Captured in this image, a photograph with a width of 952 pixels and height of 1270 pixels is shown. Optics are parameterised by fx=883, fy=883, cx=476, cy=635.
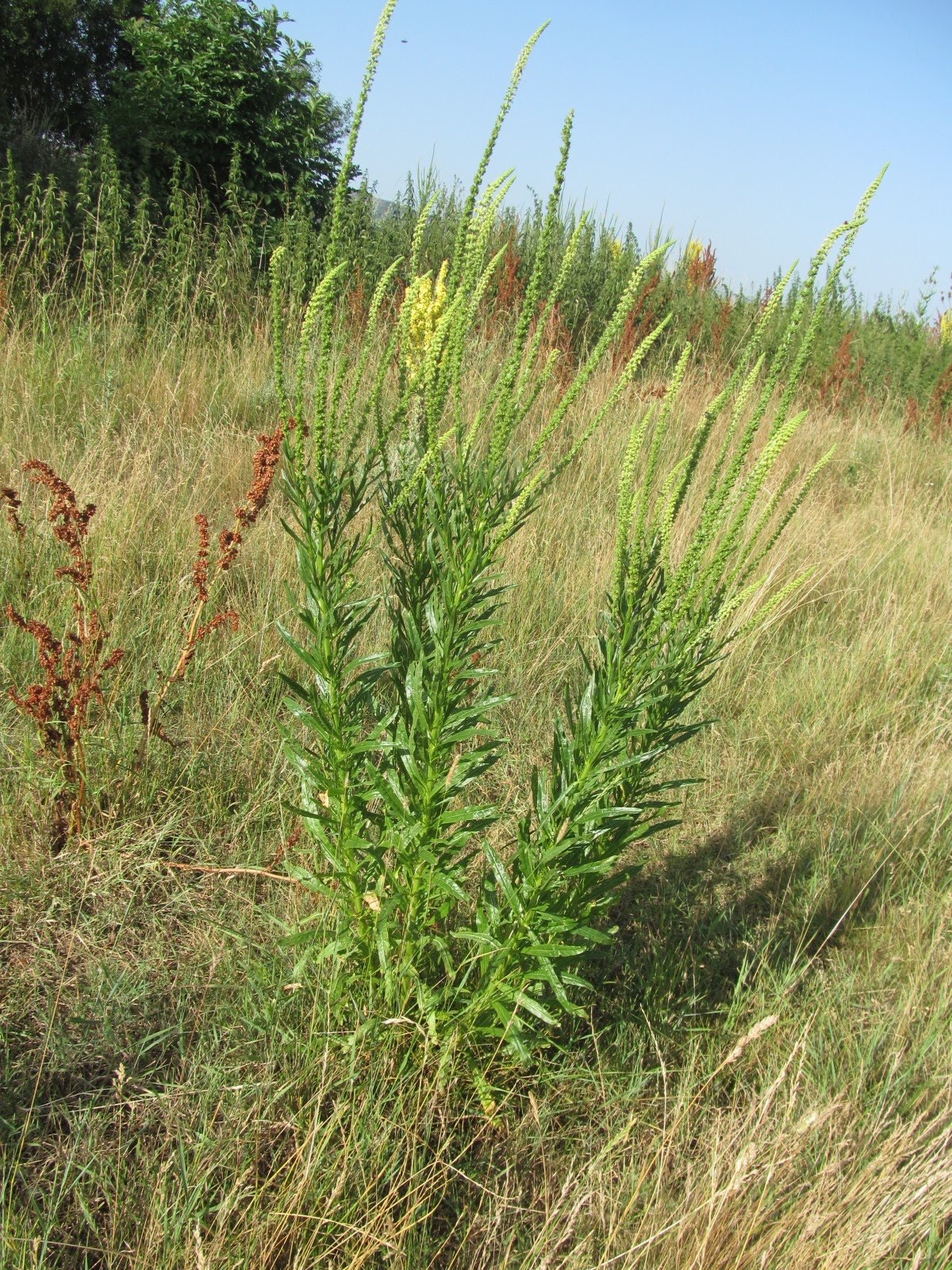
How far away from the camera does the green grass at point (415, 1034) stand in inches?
53.9

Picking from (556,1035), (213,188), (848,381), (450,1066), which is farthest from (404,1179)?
(848,381)

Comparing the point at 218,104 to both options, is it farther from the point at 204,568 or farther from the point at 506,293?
the point at 204,568

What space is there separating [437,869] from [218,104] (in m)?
6.57

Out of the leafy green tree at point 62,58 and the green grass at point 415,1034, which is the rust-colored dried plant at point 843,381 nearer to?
the green grass at point 415,1034

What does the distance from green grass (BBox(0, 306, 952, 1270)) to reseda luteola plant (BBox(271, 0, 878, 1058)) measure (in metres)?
0.17

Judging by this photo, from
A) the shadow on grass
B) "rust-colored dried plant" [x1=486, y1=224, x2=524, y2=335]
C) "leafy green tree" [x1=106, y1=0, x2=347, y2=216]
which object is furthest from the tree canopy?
the shadow on grass

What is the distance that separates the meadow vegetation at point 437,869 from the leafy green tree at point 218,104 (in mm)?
3908

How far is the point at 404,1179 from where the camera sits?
4.65ft

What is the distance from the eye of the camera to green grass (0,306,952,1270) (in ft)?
4.50

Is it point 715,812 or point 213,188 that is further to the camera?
point 213,188

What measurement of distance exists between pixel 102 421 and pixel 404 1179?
10.2 feet

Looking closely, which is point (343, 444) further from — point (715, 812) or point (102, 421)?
point (715, 812)

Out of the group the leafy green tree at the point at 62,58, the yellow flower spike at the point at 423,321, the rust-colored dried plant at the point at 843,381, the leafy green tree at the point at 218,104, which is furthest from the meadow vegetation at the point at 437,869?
the leafy green tree at the point at 62,58

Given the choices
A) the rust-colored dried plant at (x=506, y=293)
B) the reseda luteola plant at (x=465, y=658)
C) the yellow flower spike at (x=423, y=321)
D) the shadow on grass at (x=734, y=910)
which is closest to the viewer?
the reseda luteola plant at (x=465, y=658)
